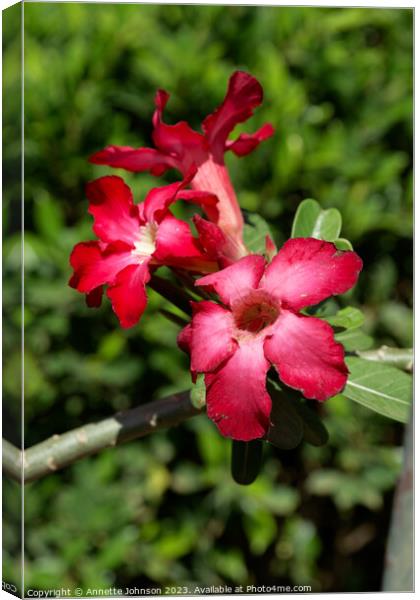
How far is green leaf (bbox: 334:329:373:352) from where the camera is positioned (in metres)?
0.87

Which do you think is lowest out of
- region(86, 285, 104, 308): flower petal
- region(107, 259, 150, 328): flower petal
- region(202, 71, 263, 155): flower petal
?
region(86, 285, 104, 308): flower petal

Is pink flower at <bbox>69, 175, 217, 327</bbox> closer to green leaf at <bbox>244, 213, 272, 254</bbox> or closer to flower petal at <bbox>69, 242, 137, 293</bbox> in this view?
flower petal at <bbox>69, 242, 137, 293</bbox>

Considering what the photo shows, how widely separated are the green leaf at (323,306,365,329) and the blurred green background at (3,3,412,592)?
0.84 metres

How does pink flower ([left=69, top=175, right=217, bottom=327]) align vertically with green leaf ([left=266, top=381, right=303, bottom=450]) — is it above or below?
above

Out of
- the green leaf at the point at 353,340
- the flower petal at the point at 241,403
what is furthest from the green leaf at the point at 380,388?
the flower petal at the point at 241,403

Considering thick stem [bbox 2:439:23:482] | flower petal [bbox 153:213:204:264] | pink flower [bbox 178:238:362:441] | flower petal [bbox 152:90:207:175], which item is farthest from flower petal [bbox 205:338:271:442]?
thick stem [bbox 2:439:23:482]

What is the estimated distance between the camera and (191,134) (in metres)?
0.80

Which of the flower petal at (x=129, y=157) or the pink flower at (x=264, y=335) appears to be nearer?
the pink flower at (x=264, y=335)

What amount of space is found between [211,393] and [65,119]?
1.09 m

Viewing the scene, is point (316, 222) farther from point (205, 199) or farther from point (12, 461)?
point (12, 461)

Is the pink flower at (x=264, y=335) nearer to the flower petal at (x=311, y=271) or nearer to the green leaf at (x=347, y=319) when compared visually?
the flower petal at (x=311, y=271)

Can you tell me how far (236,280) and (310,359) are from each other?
0.08m

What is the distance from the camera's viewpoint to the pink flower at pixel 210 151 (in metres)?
0.80

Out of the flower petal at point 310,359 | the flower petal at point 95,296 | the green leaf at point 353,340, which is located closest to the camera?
the flower petal at point 310,359
